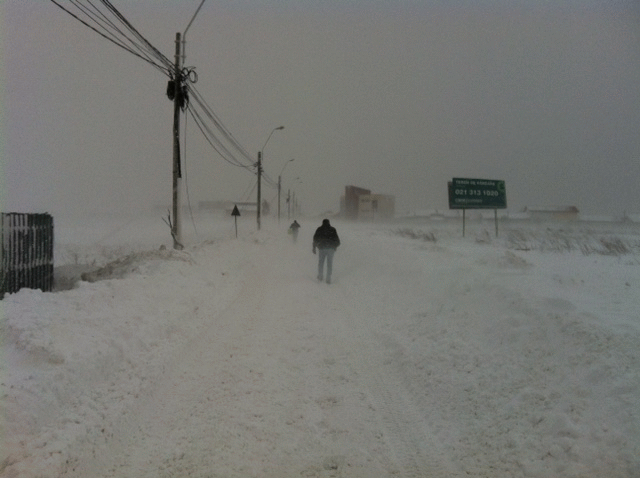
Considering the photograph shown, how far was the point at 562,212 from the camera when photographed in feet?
320

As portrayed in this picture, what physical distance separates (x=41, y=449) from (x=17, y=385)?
766 mm

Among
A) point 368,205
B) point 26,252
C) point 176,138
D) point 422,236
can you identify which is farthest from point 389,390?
point 368,205

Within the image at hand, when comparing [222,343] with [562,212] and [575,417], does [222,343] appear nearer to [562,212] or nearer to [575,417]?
[575,417]

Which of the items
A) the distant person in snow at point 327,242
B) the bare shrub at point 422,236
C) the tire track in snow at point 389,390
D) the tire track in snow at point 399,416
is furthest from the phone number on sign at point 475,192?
the tire track in snow at point 399,416

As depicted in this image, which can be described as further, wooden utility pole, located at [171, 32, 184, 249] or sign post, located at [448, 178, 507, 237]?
sign post, located at [448, 178, 507, 237]

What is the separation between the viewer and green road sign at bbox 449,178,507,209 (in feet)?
115

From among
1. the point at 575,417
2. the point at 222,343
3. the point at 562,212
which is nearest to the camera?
the point at 575,417

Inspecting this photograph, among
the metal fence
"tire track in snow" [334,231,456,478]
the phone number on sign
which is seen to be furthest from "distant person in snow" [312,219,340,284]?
the phone number on sign

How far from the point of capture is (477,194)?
35.9m

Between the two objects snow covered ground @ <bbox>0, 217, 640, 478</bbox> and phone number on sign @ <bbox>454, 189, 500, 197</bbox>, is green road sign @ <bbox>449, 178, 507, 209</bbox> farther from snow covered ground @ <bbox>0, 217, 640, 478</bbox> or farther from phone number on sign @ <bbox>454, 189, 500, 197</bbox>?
snow covered ground @ <bbox>0, 217, 640, 478</bbox>

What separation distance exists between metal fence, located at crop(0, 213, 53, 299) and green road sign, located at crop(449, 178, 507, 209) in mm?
30419

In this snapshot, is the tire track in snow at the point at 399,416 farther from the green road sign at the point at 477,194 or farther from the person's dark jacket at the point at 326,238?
the green road sign at the point at 477,194

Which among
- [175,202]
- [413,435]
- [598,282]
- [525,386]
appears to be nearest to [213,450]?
[413,435]

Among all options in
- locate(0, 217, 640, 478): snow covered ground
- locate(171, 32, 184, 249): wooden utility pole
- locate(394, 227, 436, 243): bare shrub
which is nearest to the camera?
locate(0, 217, 640, 478): snow covered ground
